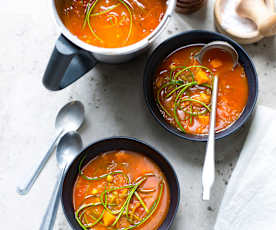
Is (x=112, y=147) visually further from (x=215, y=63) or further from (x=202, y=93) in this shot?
(x=215, y=63)

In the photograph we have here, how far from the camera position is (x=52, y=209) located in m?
1.40

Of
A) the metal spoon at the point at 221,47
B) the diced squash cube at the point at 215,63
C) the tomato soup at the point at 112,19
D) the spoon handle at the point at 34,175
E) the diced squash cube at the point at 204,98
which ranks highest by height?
the tomato soup at the point at 112,19

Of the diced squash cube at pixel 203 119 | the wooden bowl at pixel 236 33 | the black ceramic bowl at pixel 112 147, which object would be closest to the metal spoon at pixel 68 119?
the black ceramic bowl at pixel 112 147

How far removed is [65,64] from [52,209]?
1.74 feet

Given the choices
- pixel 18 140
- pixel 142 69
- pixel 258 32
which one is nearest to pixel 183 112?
→ pixel 142 69

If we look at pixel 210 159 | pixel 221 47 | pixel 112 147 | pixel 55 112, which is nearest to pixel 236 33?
pixel 221 47

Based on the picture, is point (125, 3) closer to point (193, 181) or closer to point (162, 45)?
point (162, 45)

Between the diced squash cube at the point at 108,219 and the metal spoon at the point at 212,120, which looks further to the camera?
the diced squash cube at the point at 108,219

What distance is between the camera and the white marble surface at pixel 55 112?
1481 mm

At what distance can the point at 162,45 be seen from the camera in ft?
4.63

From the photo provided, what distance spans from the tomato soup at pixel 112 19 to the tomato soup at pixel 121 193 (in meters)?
0.43

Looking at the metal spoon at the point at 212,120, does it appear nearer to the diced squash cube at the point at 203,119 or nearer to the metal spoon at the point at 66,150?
the diced squash cube at the point at 203,119

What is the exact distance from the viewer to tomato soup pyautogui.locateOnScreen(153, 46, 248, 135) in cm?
142

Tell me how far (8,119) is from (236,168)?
34.7 inches
